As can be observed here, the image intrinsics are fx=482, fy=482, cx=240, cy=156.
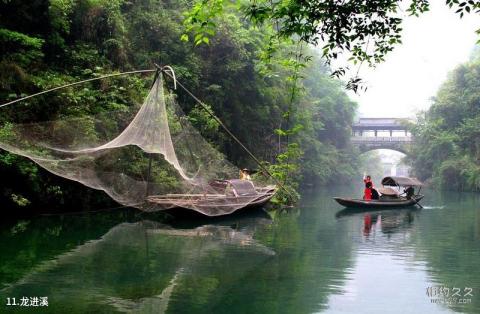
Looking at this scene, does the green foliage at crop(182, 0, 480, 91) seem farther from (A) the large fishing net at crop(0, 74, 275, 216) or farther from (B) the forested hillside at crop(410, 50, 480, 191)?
(B) the forested hillside at crop(410, 50, 480, 191)

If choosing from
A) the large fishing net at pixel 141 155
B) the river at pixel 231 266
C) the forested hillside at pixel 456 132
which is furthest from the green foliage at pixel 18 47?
the forested hillside at pixel 456 132

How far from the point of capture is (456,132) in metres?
30.1

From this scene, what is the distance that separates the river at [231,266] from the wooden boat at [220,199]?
52 cm

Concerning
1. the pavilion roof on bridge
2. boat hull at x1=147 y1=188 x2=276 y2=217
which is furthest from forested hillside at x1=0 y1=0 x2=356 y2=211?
the pavilion roof on bridge

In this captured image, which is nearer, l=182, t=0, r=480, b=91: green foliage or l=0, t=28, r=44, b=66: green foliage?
l=182, t=0, r=480, b=91: green foliage

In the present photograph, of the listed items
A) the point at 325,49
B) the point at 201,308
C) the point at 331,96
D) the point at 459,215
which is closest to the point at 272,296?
the point at 201,308

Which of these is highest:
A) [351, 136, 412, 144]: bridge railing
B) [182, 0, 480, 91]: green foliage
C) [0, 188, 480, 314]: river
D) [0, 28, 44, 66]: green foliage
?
[351, 136, 412, 144]: bridge railing

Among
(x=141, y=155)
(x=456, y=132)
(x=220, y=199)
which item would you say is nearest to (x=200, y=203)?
(x=220, y=199)

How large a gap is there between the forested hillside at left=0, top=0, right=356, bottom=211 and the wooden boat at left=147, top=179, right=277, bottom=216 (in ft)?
8.01

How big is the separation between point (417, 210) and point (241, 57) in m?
8.59

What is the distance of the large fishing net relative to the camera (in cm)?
768

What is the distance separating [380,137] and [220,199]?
33820 millimetres

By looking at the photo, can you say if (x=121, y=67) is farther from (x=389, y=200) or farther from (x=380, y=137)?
(x=380, y=137)

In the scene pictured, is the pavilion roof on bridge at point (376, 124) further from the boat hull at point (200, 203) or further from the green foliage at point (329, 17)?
the green foliage at point (329, 17)
